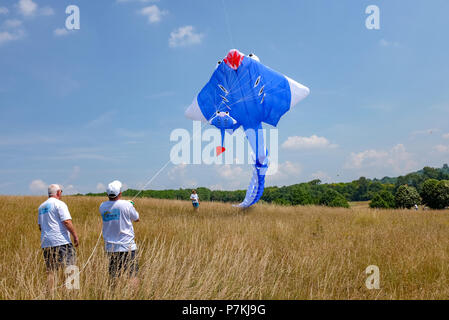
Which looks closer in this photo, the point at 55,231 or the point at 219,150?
the point at 55,231

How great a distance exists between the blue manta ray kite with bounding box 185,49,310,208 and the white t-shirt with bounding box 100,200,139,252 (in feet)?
19.5

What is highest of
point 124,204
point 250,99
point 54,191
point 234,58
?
point 234,58

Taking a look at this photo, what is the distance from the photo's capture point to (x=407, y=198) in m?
36.2

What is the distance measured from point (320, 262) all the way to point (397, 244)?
262 centimetres

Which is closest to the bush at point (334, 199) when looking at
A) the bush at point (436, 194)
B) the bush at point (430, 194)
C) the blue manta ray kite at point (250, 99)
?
the bush at point (430, 194)

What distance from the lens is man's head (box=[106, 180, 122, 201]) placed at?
12.8 feet

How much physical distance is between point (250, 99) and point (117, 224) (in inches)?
306

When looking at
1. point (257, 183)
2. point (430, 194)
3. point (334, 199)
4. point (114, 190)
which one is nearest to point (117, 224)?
point (114, 190)

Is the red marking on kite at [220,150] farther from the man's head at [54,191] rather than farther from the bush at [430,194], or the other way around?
the bush at [430,194]

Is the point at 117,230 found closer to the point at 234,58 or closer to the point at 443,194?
the point at 234,58

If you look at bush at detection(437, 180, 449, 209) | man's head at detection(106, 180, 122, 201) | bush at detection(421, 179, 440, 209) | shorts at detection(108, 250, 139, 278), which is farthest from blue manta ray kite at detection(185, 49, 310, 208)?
bush at detection(421, 179, 440, 209)

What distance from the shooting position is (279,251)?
561 centimetres

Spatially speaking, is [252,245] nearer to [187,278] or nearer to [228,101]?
[187,278]
